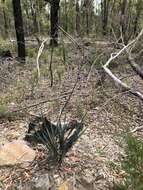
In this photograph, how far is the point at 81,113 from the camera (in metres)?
4.57

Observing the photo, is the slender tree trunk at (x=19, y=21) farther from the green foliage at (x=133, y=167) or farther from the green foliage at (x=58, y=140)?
the green foliage at (x=133, y=167)

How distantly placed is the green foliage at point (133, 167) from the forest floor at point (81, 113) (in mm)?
255

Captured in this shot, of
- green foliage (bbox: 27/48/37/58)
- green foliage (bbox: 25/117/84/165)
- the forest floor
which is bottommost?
green foliage (bbox: 27/48/37/58)

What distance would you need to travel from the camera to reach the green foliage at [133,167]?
2.56 meters

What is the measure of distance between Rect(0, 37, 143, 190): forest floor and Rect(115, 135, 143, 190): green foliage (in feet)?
0.84

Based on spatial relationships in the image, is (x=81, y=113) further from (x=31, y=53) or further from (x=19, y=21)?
(x=19, y=21)

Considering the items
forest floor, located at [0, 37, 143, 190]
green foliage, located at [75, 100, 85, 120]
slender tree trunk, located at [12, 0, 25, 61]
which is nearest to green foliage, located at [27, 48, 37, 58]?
slender tree trunk, located at [12, 0, 25, 61]

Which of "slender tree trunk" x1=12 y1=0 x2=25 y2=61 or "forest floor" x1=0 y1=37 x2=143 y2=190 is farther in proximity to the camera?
"slender tree trunk" x1=12 y1=0 x2=25 y2=61

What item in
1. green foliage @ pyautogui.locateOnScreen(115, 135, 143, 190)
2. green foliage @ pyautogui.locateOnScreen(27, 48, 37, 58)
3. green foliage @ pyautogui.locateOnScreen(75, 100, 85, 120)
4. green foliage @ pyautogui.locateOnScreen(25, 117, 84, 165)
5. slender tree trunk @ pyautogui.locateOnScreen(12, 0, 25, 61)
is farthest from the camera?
green foliage @ pyautogui.locateOnScreen(27, 48, 37, 58)

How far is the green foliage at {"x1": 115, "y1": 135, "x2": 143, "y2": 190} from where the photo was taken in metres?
A: 2.56

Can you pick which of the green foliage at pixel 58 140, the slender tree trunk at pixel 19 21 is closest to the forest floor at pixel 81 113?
the green foliage at pixel 58 140

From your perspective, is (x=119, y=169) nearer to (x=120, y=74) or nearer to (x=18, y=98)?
(x=18, y=98)

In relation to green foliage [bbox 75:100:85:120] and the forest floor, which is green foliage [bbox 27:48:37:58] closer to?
the forest floor

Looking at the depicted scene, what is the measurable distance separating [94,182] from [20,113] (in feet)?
6.32
